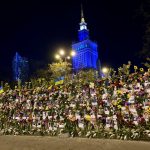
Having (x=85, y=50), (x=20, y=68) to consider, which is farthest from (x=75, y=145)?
(x=85, y=50)

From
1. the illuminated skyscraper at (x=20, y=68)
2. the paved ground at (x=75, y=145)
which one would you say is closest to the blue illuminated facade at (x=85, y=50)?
the illuminated skyscraper at (x=20, y=68)

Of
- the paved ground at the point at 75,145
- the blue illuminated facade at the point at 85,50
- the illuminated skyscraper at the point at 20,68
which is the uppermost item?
the blue illuminated facade at the point at 85,50

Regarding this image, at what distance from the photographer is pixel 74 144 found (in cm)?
860

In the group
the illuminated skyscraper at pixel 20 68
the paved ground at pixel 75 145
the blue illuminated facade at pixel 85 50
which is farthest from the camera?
the blue illuminated facade at pixel 85 50

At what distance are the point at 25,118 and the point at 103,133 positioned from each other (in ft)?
15.4

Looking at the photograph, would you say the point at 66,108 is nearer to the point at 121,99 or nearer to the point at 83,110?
the point at 83,110

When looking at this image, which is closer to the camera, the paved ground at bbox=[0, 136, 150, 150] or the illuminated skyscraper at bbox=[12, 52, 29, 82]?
the paved ground at bbox=[0, 136, 150, 150]

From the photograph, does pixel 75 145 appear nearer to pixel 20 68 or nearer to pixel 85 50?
pixel 20 68

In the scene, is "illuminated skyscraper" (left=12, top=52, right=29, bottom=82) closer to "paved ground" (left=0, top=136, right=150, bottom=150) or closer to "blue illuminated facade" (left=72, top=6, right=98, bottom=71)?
"paved ground" (left=0, top=136, right=150, bottom=150)

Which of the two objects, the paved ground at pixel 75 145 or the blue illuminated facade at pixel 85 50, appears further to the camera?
the blue illuminated facade at pixel 85 50

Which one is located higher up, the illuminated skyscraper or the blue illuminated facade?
the blue illuminated facade

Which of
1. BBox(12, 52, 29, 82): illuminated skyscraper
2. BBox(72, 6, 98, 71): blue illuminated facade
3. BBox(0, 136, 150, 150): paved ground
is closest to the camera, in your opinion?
BBox(0, 136, 150, 150): paved ground

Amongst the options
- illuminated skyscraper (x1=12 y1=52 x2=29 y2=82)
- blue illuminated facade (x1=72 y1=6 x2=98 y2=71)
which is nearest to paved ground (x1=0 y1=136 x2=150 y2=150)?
illuminated skyscraper (x1=12 y1=52 x2=29 y2=82)

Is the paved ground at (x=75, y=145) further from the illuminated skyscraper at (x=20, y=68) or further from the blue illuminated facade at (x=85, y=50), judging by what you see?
the blue illuminated facade at (x=85, y=50)
